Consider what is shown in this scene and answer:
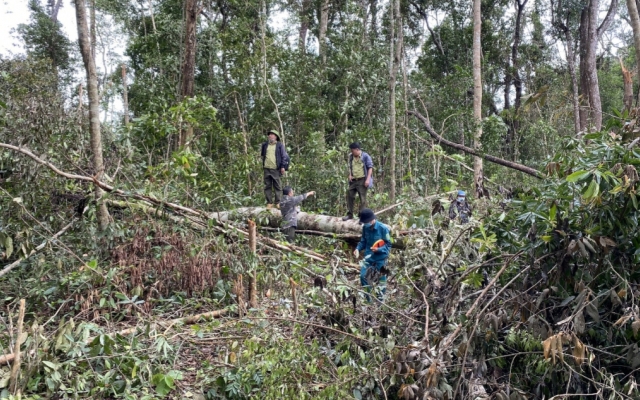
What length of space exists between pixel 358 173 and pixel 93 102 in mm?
4418

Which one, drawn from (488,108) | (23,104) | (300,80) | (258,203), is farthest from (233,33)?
(488,108)

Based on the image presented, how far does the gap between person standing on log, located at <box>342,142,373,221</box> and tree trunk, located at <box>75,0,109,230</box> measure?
3949 millimetres

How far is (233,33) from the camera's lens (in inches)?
530

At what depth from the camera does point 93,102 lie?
5695 millimetres

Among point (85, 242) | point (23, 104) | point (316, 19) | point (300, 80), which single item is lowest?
point (85, 242)

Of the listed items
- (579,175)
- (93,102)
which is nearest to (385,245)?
(579,175)

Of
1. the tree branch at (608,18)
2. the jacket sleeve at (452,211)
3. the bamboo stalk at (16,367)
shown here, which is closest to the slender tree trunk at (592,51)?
the tree branch at (608,18)

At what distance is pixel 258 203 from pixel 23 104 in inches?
187

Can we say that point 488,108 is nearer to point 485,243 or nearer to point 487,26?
point 487,26

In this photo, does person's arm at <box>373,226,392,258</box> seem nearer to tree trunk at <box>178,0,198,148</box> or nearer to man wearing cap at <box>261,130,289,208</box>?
man wearing cap at <box>261,130,289,208</box>

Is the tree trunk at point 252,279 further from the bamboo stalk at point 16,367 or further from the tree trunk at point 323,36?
the tree trunk at point 323,36

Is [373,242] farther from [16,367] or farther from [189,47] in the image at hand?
[189,47]

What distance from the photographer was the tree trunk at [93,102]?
219 inches

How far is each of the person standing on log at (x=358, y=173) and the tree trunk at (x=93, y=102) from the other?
3949 millimetres
